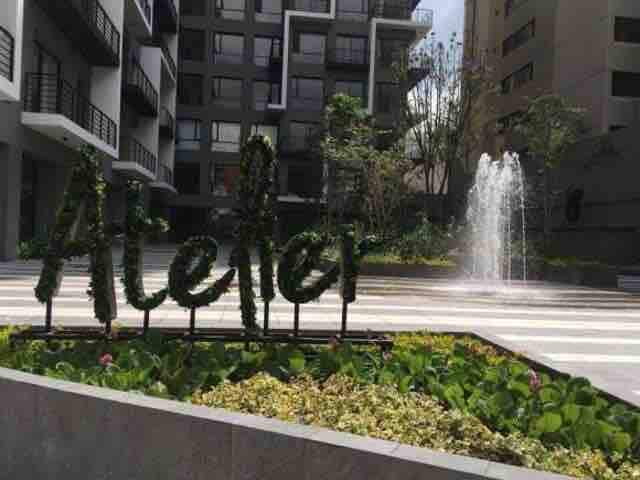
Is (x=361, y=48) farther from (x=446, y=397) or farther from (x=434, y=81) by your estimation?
(x=446, y=397)

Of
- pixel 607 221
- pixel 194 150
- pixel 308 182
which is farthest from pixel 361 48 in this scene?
pixel 607 221

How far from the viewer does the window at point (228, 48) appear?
4572 centimetres

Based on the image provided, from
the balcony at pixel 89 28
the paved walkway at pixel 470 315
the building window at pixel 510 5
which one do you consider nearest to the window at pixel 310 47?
the building window at pixel 510 5

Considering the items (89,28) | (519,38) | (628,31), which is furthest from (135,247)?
(519,38)

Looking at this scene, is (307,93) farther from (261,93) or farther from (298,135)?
(261,93)

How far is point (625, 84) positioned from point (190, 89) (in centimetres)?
2783

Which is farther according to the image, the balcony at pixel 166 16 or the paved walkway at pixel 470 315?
the balcony at pixel 166 16

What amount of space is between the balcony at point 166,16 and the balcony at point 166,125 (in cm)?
491

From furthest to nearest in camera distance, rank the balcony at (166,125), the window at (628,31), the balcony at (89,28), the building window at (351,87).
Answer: the building window at (351,87)
the balcony at (166,125)
the window at (628,31)
the balcony at (89,28)

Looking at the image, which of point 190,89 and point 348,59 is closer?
point 348,59

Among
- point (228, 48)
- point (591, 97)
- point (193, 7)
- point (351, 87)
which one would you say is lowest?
point (591, 97)

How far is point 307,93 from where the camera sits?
43.8 meters

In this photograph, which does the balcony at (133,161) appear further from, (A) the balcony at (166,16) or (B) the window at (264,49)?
(B) the window at (264,49)

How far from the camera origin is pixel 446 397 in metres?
4.32
